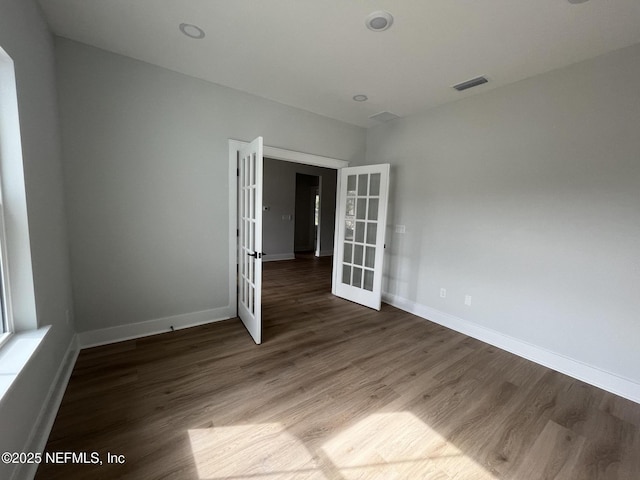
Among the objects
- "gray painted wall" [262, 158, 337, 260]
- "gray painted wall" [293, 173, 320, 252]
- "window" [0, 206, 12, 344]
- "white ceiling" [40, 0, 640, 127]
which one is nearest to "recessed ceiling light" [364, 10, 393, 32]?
"white ceiling" [40, 0, 640, 127]

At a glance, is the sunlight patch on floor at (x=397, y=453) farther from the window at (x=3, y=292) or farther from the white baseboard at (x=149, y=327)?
the white baseboard at (x=149, y=327)

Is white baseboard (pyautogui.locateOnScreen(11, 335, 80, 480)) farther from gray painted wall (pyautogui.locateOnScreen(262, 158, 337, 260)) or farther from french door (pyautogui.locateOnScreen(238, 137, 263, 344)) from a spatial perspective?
gray painted wall (pyautogui.locateOnScreen(262, 158, 337, 260))

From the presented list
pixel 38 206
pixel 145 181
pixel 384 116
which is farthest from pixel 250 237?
pixel 384 116

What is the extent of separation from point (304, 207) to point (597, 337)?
712 cm

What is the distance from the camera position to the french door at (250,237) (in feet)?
7.98

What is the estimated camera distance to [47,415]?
59.7 inches

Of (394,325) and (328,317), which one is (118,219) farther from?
(394,325)

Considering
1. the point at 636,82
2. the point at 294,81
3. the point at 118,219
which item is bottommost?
the point at 118,219

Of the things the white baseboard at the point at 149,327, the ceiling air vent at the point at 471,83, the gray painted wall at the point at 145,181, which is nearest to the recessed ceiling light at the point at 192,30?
the gray painted wall at the point at 145,181

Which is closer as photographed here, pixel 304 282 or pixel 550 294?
pixel 550 294

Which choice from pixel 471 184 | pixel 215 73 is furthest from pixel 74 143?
pixel 471 184

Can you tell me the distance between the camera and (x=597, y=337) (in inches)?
84.9

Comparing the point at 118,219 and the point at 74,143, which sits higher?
the point at 74,143

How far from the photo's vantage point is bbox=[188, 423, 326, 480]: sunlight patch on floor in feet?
4.30
